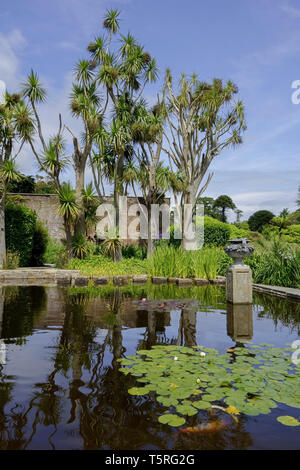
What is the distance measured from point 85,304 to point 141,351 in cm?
317

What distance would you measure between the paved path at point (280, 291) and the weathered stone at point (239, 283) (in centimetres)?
137

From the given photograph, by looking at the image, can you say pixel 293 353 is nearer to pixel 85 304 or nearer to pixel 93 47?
pixel 85 304

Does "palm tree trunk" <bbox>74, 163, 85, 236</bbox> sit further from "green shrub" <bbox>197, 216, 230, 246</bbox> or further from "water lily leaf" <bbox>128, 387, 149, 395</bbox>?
"water lily leaf" <bbox>128, 387, 149, 395</bbox>

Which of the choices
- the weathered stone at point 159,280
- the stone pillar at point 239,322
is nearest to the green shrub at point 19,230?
the weathered stone at point 159,280

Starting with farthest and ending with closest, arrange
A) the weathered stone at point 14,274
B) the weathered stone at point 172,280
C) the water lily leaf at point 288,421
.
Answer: the weathered stone at point 14,274 < the weathered stone at point 172,280 < the water lily leaf at point 288,421

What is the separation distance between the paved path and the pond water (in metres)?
0.36

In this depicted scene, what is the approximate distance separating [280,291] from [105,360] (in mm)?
5538

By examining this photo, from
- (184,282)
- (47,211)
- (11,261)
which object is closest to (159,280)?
(184,282)

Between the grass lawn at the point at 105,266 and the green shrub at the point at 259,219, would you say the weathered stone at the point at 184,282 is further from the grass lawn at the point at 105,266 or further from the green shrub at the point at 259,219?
the green shrub at the point at 259,219

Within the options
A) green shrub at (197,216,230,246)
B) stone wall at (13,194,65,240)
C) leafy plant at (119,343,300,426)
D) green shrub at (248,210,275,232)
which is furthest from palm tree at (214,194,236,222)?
leafy plant at (119,343,300,426)

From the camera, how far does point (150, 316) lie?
552 cm

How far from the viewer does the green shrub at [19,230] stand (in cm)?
1357

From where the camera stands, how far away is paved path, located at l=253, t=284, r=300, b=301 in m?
7.24

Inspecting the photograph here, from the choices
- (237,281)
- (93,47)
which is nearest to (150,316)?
(237,281)
